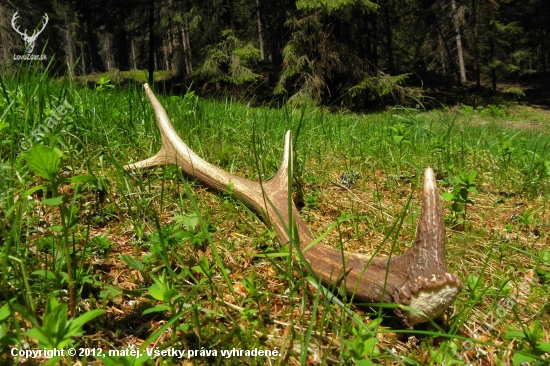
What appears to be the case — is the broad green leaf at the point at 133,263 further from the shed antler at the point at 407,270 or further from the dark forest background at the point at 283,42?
the dark forest background at the point at 283,42

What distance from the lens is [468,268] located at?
72.3 inches

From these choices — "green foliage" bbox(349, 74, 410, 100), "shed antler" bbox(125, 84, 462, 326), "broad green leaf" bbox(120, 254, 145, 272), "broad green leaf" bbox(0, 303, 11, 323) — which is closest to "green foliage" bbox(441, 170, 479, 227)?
"shed antler" bbox(125, 84, 462, 326)

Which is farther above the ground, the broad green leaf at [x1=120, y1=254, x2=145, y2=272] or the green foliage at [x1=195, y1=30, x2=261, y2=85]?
the green foliage at [x1=195, y1=30, x2=261, y2=85]

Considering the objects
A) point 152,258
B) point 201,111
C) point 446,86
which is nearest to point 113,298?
point 152,258

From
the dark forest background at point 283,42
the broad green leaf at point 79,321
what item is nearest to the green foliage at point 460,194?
the broad green leaf at point 79,321

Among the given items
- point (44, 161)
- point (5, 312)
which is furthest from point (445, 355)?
point (44, 161)

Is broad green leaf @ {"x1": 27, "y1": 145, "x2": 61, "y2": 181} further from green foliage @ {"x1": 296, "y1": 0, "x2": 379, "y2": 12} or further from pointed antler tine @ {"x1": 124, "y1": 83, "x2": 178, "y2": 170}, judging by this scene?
green foliage @ {"x1": 296, "y1": 0, "x2": 379, "y2": 12}

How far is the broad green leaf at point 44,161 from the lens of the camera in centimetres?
107

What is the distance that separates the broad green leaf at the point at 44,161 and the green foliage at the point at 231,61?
10.9m

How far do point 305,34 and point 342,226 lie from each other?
964 centimetres

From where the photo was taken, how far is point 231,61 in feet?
39.9

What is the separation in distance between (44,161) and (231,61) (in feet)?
38.7

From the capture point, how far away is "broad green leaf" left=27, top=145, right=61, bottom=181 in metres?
1.07

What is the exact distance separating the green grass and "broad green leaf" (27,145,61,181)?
0.05 feet
